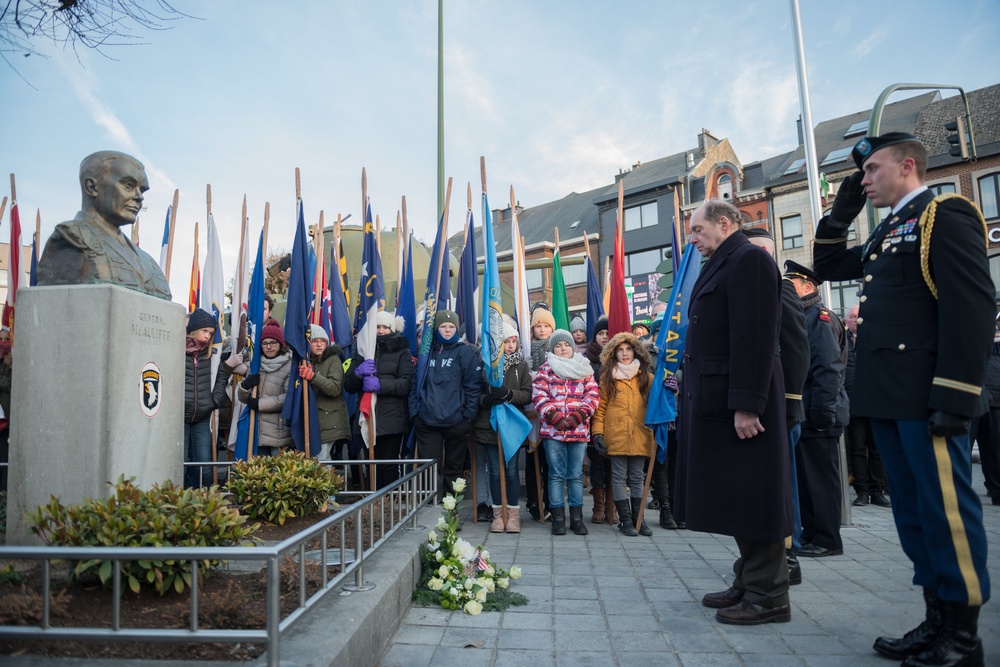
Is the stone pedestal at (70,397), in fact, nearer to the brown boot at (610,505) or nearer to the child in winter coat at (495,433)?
the child in winter coat at (495,433)

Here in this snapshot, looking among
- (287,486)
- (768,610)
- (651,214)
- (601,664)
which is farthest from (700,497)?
(651,214)

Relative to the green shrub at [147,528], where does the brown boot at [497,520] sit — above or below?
below

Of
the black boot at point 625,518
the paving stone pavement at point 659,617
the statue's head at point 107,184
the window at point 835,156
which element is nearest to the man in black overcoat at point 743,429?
the paving stone pavement at point 659,617

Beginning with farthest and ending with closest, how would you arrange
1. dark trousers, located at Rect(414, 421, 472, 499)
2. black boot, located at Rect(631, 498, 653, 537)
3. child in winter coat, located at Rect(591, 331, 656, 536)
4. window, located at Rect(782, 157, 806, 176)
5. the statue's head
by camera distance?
window, located at Rect(782, 157, 806, 176)
dark trousers, located at Rect(414, 421, 472, 499)
child in winter coat, located at Rect(591, 331, 656, 536)
black boot, located at Rect(631, 498, 653, 537)
the statue's head

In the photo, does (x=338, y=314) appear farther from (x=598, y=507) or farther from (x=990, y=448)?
(x=990, y=448)

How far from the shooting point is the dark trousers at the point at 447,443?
666cm

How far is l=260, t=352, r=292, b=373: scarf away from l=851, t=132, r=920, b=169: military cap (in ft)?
18.8

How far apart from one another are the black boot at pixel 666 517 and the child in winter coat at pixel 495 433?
1.42 meters

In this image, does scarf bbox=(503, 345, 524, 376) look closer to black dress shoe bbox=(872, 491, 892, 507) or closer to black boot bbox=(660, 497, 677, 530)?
black boot bbox=(660, 497, 677, 530)

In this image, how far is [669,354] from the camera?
6.66 metres

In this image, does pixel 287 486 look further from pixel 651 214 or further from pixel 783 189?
pixel 651 214

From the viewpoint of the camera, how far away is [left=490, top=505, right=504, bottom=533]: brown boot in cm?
634

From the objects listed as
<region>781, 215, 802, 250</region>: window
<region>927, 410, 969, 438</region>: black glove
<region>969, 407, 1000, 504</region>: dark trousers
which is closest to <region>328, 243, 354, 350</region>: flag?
<region>927, 410, 969, 438</region>: black glove

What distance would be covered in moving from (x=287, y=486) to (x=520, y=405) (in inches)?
108
